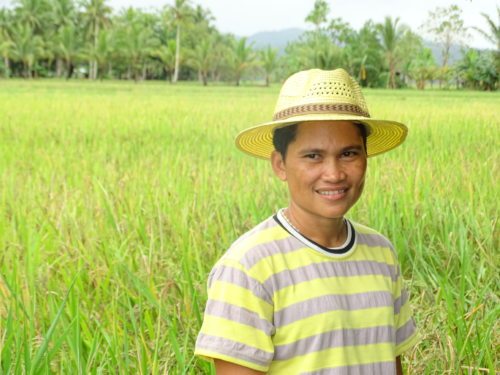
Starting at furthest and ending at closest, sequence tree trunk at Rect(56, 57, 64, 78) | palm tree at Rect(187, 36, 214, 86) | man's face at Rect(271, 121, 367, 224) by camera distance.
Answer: tree trunk at Rect(56, 57, 64, 78) → palm tree at Rect(187, 36, 214, 86) → man's face at Rect(271, 121, 367, 224)

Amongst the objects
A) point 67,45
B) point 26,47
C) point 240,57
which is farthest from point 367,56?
point 26,47

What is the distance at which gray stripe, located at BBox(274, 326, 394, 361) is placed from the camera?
3.60 ft

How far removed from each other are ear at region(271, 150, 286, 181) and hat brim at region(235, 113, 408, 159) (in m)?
0.04

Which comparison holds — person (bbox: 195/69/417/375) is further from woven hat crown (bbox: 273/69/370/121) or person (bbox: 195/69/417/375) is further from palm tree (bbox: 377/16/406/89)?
palm tree (bbox: 377/16/406/89)

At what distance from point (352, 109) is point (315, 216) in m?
0.19

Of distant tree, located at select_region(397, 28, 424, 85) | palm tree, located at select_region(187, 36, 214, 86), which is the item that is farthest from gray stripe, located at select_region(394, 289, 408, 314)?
palm tree, located at select_region(187, 36, 214, 86)

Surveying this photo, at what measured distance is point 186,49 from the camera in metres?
46.5

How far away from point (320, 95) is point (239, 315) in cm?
39

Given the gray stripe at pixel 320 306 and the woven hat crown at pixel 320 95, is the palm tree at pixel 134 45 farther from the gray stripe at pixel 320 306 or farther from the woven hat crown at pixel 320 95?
the gray stripe at pixel 320 306

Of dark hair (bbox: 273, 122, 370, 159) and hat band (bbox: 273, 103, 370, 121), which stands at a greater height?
hat band (bbox: 273, 103, 370, 121)

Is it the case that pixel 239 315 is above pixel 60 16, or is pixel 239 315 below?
below

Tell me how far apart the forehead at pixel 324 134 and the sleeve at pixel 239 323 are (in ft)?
0.81

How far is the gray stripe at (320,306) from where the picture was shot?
3.58 feet

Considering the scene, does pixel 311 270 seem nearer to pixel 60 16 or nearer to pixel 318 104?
pixel 318 104
